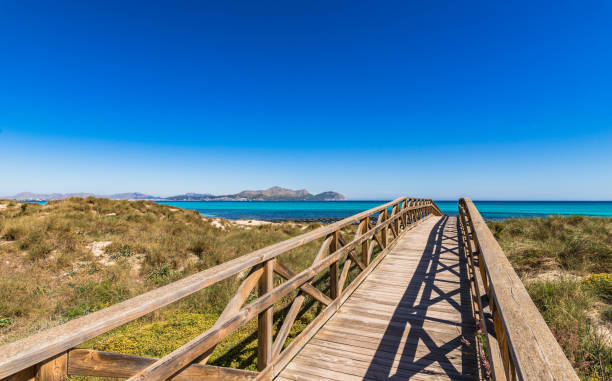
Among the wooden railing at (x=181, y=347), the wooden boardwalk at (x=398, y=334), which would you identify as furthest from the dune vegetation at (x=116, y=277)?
the wooden railing at (x=181, y=347)

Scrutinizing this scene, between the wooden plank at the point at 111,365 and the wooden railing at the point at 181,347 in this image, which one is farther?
the wooden plank at the point at 111,365

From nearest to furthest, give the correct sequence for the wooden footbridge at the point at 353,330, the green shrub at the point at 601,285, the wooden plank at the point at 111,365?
the wooden footbridge at the point at 353,330, the wooden plank at the point at 111,365, the green shrub at the point at 601,285

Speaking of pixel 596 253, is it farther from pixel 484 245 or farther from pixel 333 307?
pixel 333 307

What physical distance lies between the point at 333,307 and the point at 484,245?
2.19 meters

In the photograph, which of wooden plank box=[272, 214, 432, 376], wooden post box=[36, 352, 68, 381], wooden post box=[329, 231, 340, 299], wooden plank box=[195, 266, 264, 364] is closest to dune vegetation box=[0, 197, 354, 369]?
wooden plank box=[272, 214, 432, 376]

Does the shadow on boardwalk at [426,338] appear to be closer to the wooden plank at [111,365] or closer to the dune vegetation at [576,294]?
the dune vegetation at [576,294]

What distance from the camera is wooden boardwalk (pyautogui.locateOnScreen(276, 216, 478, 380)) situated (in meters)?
2.74

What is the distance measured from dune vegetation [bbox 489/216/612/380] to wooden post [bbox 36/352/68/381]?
3864 millimetres

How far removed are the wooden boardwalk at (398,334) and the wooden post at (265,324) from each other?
1.10 feet

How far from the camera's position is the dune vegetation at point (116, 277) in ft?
14.0

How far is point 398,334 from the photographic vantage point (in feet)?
11.2

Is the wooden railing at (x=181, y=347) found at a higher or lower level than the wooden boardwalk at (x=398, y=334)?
higher

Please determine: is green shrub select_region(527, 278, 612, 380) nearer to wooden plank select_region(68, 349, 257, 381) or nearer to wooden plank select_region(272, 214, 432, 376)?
wooden plank select_region(272, 214, 432, 376)

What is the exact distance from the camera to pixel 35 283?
20.5 ft
